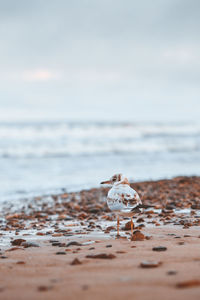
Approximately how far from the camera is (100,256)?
11.7ft

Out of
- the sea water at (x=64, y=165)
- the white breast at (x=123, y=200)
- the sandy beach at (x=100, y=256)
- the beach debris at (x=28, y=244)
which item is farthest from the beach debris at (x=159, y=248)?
the sea water at (x=64, y=165)

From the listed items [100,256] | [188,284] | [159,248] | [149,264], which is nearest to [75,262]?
[100,256]

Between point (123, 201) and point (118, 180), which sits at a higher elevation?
A: point (118, 180)

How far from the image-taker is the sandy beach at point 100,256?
252 cm

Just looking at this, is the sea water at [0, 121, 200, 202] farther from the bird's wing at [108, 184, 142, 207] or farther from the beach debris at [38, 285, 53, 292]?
the beach debris at [38, 285, 53, 292]

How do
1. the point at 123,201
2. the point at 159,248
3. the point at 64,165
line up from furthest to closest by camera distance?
1. the point at 64,165
2. the point at 123,201
3. the point at 159,248

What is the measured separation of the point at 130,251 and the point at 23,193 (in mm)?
8327

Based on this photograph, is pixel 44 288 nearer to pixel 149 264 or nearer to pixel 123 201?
pixel 149 264

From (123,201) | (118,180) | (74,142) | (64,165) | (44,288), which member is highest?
(74,142)

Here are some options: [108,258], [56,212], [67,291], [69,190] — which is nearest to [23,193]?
[69,190]

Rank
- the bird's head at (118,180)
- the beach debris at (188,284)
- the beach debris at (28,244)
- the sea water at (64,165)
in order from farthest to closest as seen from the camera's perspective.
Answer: the sea water at (64,165)
the bird's head at (118,180)
the beach debris at (28,244)
the beach debris at (188,284)

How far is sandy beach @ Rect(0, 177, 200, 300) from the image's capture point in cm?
252

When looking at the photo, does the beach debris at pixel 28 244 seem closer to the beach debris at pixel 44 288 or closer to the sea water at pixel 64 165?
the beach debris at pixel 44 288

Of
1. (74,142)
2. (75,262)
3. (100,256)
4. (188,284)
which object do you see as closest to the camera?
(188,284)
